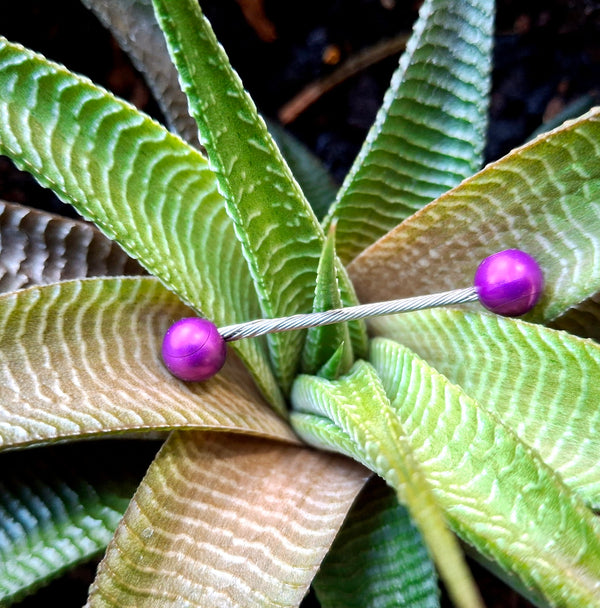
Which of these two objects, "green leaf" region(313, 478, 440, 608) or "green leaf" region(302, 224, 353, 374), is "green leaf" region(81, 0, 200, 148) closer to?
"green leaf" region(302, 224, 353, 374)

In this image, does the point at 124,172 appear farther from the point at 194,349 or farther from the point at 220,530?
the point at 220,530

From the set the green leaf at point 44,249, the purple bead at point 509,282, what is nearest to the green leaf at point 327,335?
the purple bead at point 509,282

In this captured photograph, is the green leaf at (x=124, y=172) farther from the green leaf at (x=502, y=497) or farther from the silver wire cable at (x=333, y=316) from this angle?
the green leaf at (x=502, y=497)

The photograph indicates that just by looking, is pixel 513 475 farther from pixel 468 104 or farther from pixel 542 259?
pixel 468 104

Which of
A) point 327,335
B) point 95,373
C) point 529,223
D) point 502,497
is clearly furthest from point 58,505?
point 529,223

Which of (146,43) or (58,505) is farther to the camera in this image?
(146,43)

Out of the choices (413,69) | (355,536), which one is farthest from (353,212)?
(355,536)

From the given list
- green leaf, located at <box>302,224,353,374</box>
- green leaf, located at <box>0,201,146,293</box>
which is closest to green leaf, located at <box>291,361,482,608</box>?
green leaf, located at <box>302,224,353,374</box>

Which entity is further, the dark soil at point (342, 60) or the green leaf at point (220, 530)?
the dark soil at point (342, 60)
